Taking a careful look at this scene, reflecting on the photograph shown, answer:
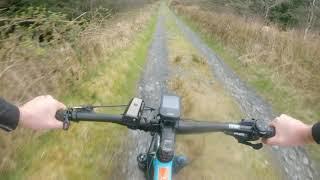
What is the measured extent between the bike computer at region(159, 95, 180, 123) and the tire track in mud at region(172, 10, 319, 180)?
3226 mm

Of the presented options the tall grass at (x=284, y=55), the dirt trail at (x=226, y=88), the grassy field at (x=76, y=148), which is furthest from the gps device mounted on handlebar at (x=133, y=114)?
the tall grass at (x=284, y=55)

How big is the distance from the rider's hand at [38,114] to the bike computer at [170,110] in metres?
0.60

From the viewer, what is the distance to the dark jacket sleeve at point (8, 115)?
1.76 metres

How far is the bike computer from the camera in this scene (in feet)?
Answer: 6.37

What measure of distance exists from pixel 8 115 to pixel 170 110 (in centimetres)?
86

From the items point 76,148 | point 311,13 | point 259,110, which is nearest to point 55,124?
point 76,148

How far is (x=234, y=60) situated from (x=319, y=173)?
7178 mm

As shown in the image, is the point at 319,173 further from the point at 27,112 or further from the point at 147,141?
the point at 27,112

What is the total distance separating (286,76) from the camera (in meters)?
9.09

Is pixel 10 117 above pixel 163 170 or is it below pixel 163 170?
above

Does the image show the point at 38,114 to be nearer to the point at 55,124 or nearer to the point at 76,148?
the point at 55,124

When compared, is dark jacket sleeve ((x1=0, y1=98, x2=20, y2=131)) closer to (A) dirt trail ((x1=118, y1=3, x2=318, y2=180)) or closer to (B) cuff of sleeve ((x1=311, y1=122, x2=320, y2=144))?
(B) cuff of sleeve ((x1=311, y1=122, x2=320, y2=144))

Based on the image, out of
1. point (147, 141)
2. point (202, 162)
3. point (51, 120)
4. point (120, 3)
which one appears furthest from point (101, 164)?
point (120, 3)

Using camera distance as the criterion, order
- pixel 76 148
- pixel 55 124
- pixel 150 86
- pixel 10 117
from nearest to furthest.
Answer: pixel 10 117, pixel 55 124, pixel 76 148, pixel 150 86
